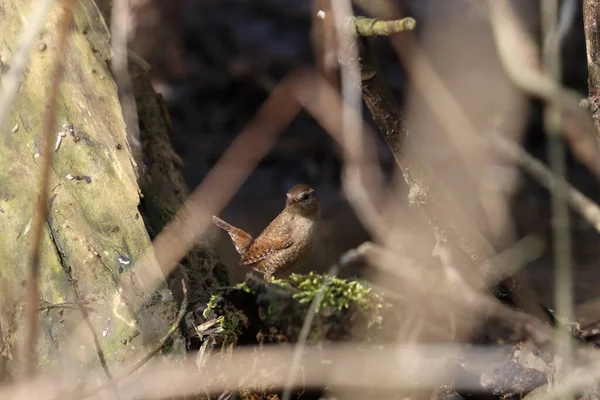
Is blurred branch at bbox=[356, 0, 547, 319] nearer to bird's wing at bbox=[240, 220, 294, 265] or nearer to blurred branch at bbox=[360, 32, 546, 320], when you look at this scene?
blurred branch at bbox=[360, 32, 546, 320]

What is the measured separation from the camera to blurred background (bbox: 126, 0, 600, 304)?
17.8 ft

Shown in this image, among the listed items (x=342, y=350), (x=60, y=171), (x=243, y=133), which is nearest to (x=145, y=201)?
(x=60, y=171)

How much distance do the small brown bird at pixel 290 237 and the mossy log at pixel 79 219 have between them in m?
0.75

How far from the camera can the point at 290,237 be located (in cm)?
364

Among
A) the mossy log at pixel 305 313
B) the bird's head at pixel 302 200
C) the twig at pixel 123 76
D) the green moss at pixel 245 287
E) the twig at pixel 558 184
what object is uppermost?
the twig at pixel 123 76

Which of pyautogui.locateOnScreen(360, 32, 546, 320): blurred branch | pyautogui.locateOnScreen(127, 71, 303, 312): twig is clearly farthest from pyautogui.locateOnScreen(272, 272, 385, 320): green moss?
pyautogui.locateOnScreen(360, 32, 546, 320): blurred branch

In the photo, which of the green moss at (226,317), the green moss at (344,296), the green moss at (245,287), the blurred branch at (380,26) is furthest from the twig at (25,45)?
the green moss at (344,296)

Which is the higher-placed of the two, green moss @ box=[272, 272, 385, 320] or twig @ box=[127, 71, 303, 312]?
twig @ box=[127, 71, 303, 312]

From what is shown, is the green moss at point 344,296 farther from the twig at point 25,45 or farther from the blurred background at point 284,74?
the twig at point 25,45

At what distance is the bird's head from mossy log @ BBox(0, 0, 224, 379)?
0.84m

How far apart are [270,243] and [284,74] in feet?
10.3

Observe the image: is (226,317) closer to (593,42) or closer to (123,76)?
(123,76)

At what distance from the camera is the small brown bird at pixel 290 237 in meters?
3.61

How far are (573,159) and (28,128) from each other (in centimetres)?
454
